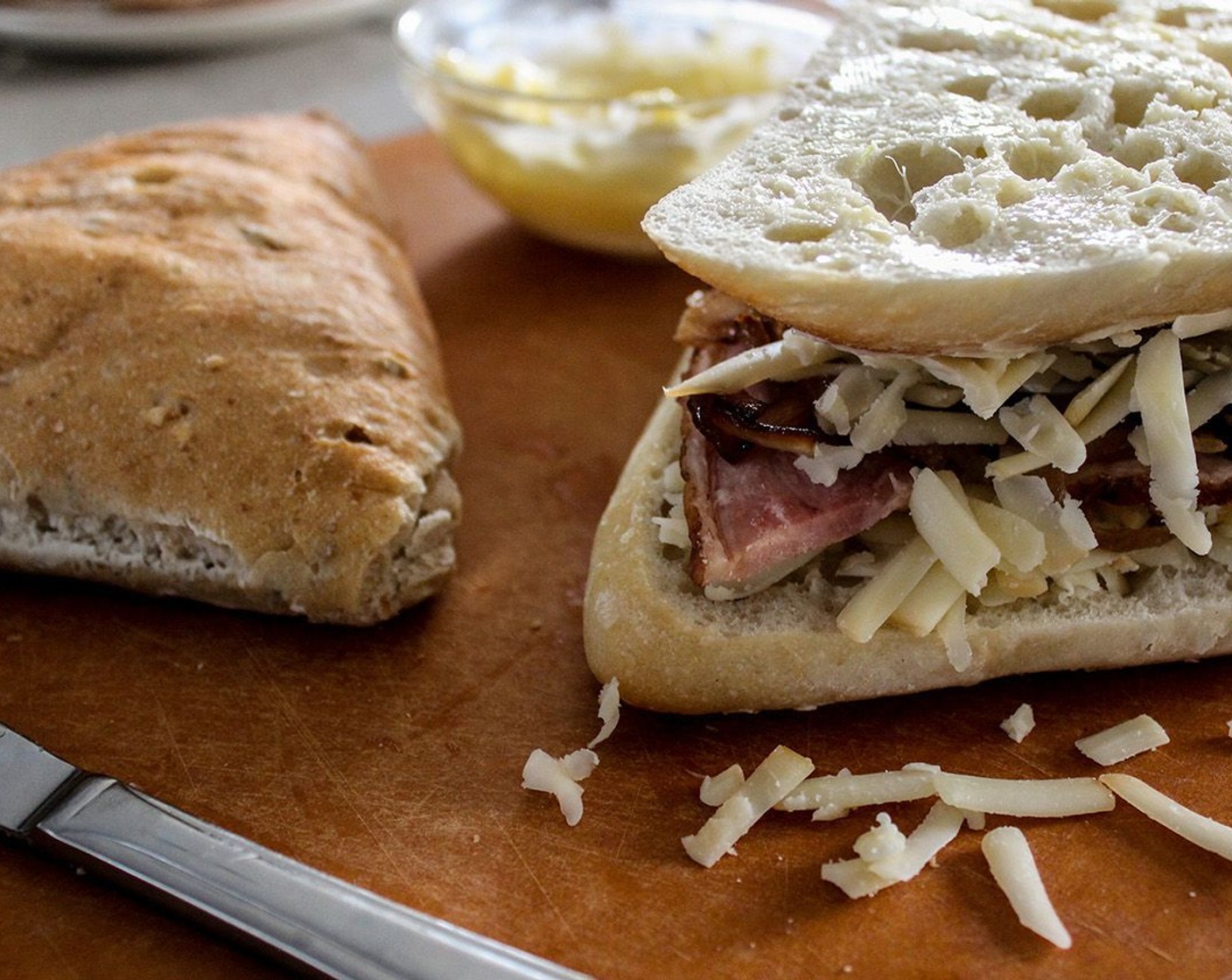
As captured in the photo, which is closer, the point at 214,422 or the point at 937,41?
the point at 214,422

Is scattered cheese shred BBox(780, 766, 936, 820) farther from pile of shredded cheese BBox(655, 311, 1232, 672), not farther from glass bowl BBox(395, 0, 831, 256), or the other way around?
glass bowl BBox(395, 0, 831, 256)

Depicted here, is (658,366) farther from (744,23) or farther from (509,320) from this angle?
(744,23)

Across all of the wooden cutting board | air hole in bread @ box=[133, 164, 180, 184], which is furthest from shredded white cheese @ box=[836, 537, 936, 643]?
air hole in bread @ box=[133, 164, 180, 184]

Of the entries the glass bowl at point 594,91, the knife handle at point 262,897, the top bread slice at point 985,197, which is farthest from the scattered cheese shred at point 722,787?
the glass bowl at point 594,91

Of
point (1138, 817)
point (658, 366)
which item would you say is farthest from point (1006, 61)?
point (1138, 817)

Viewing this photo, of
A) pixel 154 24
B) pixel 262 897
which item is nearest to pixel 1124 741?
pixel 262 897

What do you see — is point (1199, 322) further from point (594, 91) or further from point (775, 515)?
point (594, 91)
